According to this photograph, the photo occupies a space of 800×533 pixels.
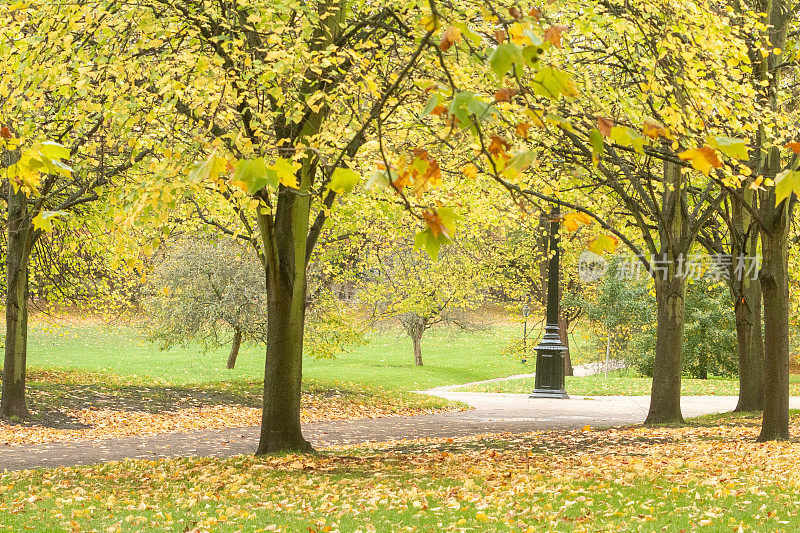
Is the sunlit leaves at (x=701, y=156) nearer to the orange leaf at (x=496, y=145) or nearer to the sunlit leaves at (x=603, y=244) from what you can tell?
the sunlit leaves at (x=603, y=244)

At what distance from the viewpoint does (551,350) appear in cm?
2256

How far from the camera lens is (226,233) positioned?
18562 mm

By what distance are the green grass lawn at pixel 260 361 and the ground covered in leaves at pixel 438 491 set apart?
15324 millimetres

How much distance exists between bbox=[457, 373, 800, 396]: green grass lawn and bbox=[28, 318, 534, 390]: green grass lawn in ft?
9.42

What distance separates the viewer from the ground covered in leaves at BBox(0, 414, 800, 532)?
6.04 meters

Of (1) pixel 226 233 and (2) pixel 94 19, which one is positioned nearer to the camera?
(2) pixel 94 19

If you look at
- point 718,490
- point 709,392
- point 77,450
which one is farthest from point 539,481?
point 709,392

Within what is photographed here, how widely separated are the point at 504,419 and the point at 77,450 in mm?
9449

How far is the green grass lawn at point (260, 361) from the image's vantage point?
97.2 feet

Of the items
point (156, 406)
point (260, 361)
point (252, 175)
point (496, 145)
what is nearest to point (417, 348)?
point (260, 361)

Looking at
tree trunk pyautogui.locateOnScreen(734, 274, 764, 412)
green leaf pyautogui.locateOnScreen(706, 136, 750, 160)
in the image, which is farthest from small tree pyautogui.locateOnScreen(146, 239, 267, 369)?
green leaf pyautogui.locateOnScreen(706, 136, 750, 160)

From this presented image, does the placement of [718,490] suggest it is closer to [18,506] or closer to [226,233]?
[18,506]

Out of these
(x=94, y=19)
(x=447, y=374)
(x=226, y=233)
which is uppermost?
(x=94, y=19)

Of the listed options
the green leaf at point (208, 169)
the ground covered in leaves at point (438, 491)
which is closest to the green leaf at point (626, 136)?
the green leaf at point (208, 169)
